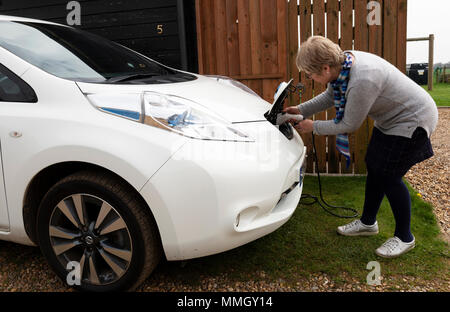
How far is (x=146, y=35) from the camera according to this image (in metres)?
A: 4.75

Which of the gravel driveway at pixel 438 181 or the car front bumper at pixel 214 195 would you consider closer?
the car front bumper at pixel 214 195

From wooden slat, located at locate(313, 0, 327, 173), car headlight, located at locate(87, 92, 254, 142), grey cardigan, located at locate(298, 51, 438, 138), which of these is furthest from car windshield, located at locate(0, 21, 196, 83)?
wooden slat, located at locate(313, 0, 327, 173)

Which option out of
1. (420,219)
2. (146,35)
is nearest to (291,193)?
(420,219)

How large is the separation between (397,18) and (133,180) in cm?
333

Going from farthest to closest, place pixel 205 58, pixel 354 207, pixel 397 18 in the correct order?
pixel 205 58
pixel 397 18
pixel 354 207

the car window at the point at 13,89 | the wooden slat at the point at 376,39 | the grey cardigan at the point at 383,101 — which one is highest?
the wooden slat at the point at 376,39

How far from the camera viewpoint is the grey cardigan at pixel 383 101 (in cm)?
219

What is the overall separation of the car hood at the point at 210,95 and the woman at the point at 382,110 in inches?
15.0

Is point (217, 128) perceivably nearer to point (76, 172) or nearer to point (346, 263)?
point (76, 172)

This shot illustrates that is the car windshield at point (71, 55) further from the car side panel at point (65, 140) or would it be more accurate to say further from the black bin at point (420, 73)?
the black bin at point (420, 73)

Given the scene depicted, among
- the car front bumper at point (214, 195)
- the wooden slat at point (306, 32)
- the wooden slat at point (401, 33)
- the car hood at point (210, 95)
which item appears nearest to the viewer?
the car front bumper at point (214, 195)

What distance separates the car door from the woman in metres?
1.59

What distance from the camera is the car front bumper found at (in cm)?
180

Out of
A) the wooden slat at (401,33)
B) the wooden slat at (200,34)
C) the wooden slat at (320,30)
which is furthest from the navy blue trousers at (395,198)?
the wooden slat at (200,34)
